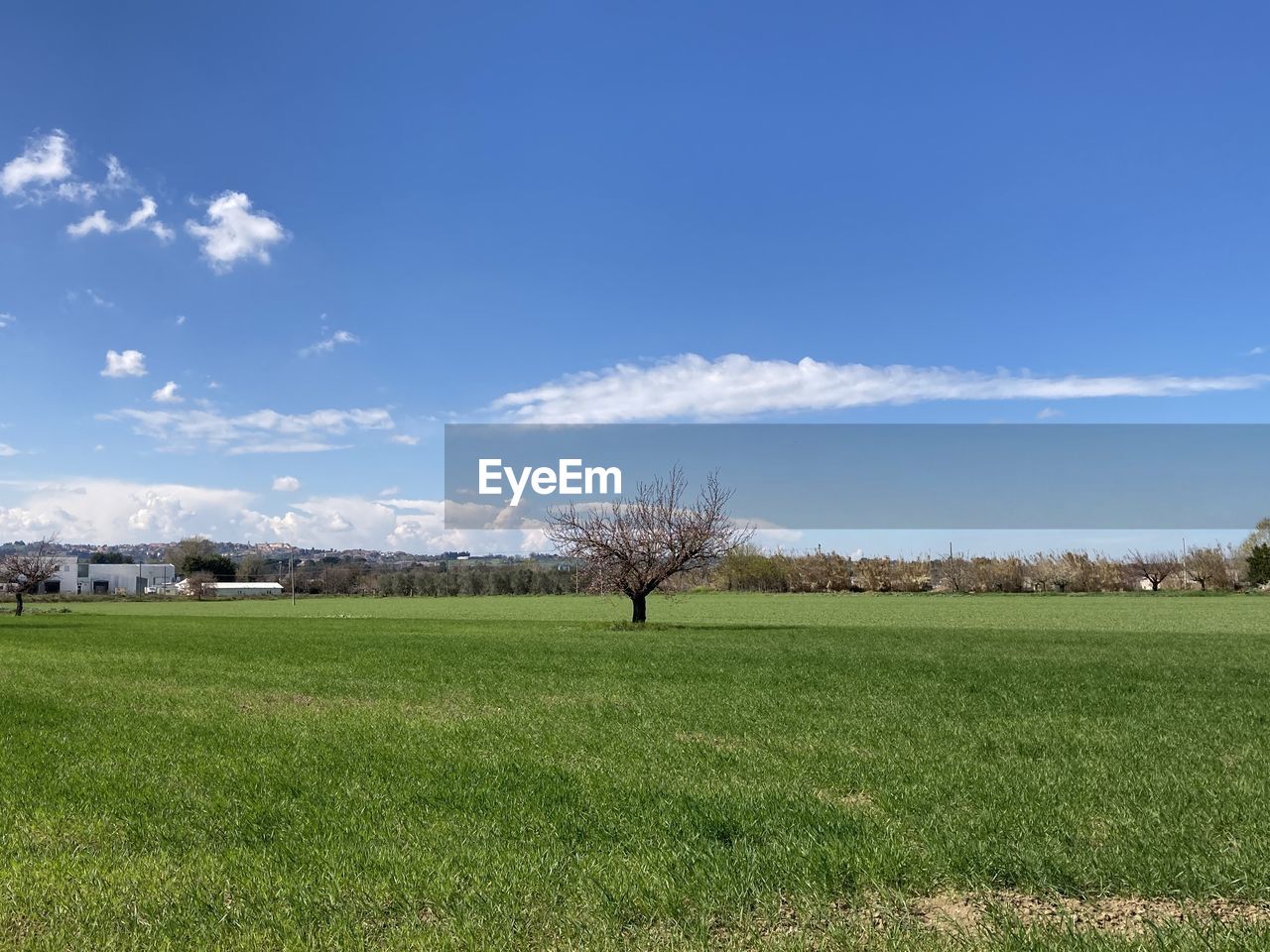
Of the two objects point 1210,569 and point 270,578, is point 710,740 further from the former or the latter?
point 270,578

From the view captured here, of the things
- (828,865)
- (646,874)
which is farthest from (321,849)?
(828,865)

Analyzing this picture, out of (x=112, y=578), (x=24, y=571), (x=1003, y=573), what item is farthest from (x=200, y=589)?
(x=1003, y=573)

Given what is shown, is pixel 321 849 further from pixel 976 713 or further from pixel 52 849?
pixel 976 713

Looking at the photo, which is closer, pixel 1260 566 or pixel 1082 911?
pixel 1082 911

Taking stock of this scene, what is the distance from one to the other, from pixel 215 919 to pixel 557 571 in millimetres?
124281

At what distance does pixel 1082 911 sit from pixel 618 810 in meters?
3.85

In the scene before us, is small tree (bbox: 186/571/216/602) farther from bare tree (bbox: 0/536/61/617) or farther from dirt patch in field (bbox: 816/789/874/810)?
dirt patch in field (bbox: 816/789/874/810)

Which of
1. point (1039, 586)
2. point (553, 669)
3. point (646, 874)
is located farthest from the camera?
point (1039, 586)

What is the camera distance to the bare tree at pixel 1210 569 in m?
105

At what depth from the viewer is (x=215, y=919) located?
18.2ft

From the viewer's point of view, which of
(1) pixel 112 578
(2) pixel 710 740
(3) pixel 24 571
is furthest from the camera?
(1) pixel 112 578

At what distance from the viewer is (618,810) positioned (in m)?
7.96

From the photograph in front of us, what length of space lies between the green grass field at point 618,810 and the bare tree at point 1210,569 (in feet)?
342

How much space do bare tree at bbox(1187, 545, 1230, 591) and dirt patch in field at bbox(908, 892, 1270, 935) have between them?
118m
